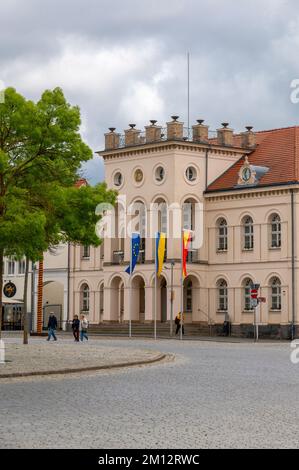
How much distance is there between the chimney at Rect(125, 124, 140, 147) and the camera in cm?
7869

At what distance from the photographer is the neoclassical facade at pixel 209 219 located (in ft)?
234

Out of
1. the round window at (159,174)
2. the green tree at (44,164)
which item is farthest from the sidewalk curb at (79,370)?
the round window at (159,174)

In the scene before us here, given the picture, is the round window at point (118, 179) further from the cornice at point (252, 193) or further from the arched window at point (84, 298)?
the arched window at point (84, 298)

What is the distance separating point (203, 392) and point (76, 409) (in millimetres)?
4853

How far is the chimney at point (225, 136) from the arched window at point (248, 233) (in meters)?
6.52

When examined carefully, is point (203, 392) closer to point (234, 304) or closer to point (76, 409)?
point (76, 409)

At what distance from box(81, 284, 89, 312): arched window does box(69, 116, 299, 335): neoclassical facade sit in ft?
15.8

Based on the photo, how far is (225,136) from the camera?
7812 centimetres

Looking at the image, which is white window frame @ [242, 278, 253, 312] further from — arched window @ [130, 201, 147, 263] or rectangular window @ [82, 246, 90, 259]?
rectangular window @ [82, 246, 90, 259]

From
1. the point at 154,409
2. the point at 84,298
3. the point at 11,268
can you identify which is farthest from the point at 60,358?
the point at 11,268

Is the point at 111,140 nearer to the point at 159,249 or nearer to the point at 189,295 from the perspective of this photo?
the point at 189,295
